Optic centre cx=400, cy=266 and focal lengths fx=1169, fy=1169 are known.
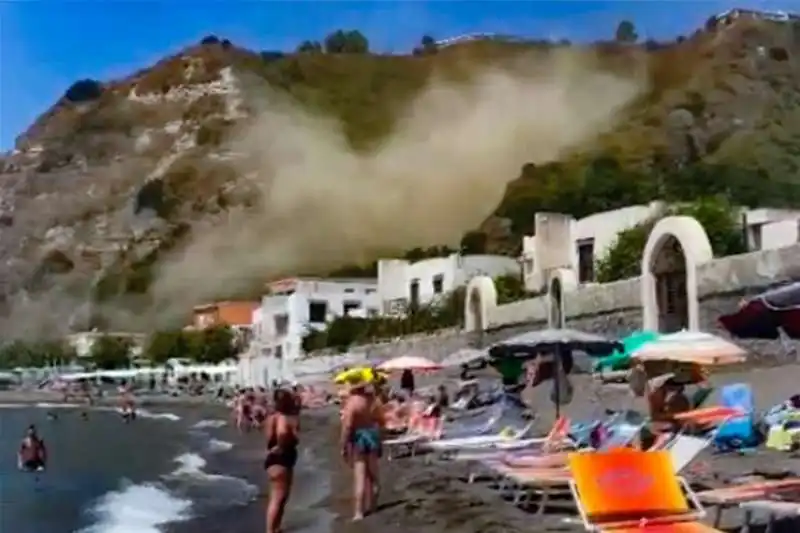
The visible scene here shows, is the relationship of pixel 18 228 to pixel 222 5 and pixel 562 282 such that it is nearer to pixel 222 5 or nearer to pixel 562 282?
pixel 222 5

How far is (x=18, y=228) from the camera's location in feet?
16.0

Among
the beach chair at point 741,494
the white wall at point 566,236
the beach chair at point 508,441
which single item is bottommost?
the beach chair at point 741,494

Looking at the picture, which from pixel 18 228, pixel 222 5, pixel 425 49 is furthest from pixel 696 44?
pixel 18 228

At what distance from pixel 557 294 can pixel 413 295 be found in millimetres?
780

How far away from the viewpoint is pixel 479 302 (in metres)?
5.09

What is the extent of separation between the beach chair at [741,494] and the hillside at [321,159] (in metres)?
1.35

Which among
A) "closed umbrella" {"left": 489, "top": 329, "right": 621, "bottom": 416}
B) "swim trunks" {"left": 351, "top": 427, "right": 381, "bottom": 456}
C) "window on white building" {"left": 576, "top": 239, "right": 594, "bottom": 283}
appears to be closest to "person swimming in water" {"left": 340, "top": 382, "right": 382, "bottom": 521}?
"swim trunks" {"left": 351, "top": 427, "right": 381, "bottom": 456}

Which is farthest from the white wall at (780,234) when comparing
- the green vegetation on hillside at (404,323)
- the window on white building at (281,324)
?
the window on white building at (281,324)

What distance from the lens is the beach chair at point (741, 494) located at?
4.03 metres

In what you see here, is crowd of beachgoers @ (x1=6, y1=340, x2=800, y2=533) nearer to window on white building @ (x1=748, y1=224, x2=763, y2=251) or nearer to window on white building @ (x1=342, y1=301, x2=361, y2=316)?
window on white building @ (x1=342, y1=301, x2=361, y2=316)

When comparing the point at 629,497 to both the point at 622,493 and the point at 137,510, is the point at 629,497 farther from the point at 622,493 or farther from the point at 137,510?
the point at 137,510

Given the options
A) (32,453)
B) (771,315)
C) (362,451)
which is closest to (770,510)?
(771,315)

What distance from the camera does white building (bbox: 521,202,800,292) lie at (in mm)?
5074

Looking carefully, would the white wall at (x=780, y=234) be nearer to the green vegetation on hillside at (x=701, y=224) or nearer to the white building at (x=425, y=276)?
the green vegetation on hillside at (x=701, y=224)
